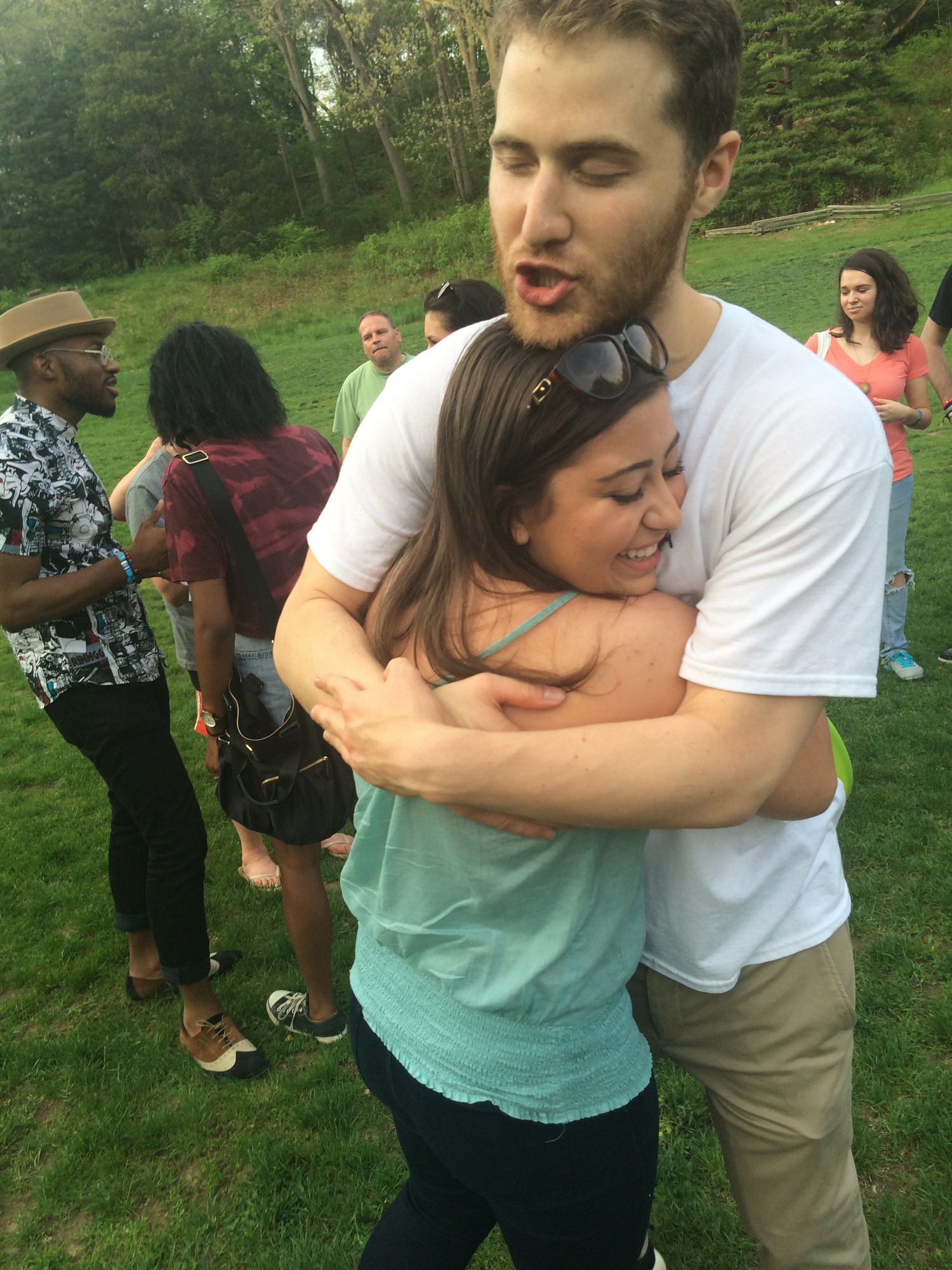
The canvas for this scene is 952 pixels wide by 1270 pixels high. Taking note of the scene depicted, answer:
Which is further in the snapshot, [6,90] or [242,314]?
[6,90]

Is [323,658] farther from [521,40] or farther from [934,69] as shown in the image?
[934,69]

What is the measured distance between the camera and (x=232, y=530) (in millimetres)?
3088

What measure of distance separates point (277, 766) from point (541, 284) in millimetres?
2169

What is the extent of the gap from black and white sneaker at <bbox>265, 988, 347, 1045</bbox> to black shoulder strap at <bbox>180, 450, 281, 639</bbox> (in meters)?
1.58

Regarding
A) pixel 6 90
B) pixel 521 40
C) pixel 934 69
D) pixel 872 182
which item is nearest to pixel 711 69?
pixel 521 40

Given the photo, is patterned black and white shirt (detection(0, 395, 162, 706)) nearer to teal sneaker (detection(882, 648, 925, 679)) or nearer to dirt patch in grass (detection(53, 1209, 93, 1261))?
dirt patch in grass (detection(53, 1209, 93, 1261))

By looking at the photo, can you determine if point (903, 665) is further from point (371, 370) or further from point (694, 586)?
point (694, 586)

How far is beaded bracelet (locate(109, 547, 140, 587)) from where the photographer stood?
3307mm

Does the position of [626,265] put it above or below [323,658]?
above

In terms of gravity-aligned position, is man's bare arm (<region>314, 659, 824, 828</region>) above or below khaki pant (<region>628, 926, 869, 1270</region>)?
above

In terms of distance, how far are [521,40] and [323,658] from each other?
39.5 inches

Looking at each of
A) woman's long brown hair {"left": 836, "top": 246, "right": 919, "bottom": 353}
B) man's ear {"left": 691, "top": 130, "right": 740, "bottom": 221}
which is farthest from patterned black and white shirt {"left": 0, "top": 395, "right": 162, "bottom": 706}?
woman's long brown hair {"left": 836, "top": 246, "right": 919, "bottom": 353}

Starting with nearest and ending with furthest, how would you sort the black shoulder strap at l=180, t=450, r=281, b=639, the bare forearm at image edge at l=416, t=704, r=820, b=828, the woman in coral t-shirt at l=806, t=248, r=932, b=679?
the bare forearm at image edge at l=416, t=704, r=820, b=828, the black shoulder strap at l=180, t=450, r=281, b=639, the woman in coral t-shirt at l=806, t=248, r=932, b=679

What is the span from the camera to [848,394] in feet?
4.51
